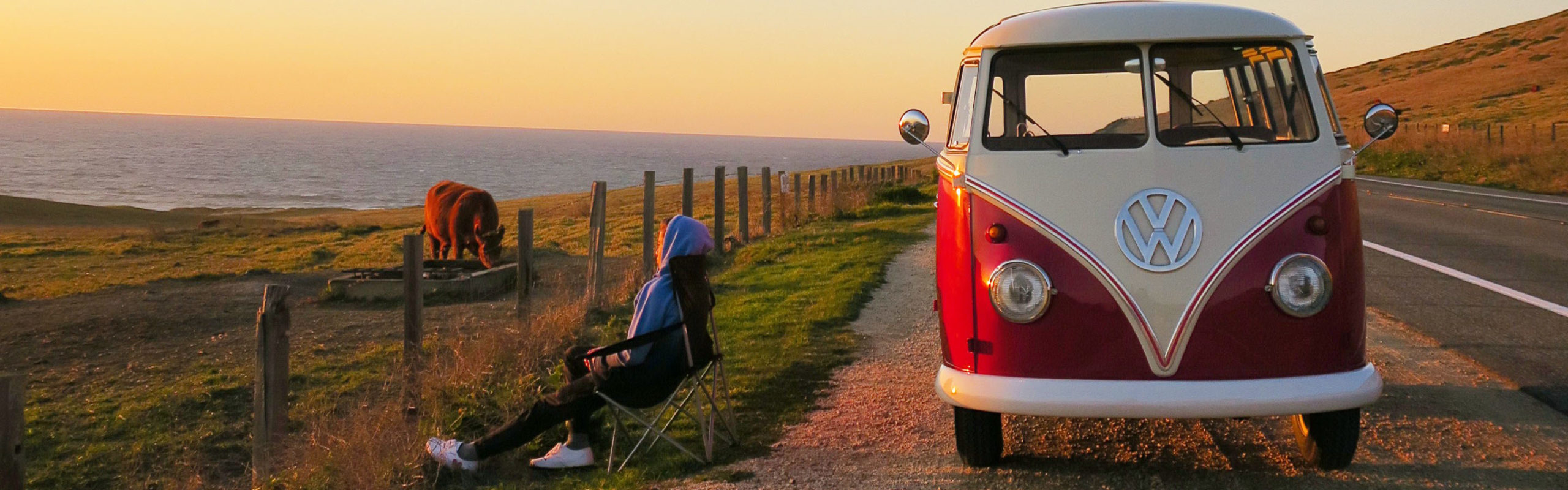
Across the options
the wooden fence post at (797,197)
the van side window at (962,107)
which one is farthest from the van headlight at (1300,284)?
the wooden fence post at (797,197)

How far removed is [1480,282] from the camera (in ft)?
34.0

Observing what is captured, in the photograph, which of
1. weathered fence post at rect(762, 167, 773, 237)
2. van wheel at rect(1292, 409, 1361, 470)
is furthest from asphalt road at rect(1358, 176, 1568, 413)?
weathered fence post at rect(762, 167, 773, 237)

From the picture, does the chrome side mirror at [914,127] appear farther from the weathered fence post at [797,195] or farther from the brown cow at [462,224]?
the weathered fence post at [797,195]

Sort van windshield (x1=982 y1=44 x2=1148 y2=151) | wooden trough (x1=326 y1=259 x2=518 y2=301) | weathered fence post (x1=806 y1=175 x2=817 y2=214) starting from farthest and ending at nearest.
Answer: weathered fence post (x1=806 y1=175 x2=817 y2=214) → wooden trough (x1=326 y1=259 x2=518 y2=301) → van windshield (x1=982 y1=44 x2=1148 y2=151)

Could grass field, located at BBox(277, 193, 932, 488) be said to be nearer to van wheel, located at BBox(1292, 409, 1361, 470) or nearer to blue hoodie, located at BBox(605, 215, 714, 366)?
blue hoodie, located at BBox(605, 215, 714, 366)

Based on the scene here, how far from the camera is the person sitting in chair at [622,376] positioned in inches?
226

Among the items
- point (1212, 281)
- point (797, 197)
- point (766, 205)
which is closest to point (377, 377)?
point (1212, 281)

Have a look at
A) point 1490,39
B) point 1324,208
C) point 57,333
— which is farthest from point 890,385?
point 1490,39

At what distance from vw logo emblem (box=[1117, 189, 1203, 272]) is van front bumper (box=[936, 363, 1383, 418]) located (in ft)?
1.59

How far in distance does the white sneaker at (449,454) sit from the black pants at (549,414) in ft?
0.37

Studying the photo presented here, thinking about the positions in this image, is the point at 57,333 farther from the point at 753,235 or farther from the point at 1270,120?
the point at 1270,120

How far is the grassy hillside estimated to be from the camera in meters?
48.4

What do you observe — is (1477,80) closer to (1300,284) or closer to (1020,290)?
(1300,284)

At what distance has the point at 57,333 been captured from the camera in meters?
12.4
